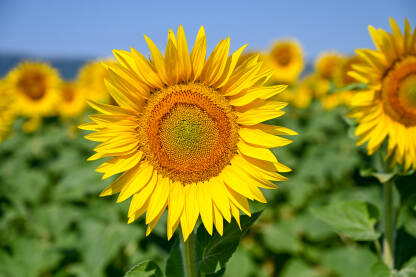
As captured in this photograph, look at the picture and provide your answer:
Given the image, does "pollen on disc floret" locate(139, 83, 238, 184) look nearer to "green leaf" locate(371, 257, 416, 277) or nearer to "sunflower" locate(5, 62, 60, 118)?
"green leaf" locate(371, 257, 416, 277)

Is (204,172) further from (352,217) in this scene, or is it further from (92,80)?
(92,80)

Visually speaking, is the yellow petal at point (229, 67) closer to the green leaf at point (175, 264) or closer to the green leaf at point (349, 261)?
the green leaf at point (175, 264)

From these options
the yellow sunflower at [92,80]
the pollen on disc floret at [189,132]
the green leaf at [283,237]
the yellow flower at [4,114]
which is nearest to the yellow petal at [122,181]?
the pollen on disc floret at [189,132]

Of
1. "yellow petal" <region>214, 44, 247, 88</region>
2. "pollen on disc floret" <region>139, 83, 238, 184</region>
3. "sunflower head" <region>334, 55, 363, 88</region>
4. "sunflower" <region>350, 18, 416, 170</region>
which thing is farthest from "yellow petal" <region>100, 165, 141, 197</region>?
"sunflower head" <region>334, 55, 363, 88</region>

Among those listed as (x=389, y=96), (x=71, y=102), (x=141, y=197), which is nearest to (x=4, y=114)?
(x=141, y=197)

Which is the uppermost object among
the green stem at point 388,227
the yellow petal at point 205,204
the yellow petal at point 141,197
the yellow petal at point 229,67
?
the yellow petal at point 229,67

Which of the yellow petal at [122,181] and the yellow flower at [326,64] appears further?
the yellow flower at [326,64]

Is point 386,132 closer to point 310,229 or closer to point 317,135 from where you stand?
point 310,229
